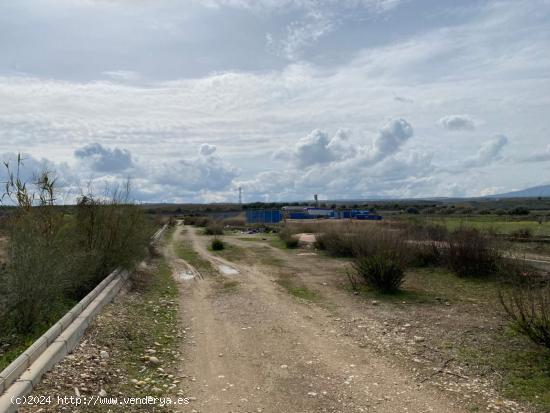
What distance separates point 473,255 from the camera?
15.2m

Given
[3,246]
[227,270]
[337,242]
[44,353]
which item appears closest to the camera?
[44,353]

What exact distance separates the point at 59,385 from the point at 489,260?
12780 millimetres

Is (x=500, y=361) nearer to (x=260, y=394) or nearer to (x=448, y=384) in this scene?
(x=448, y=384)

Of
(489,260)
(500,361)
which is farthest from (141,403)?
(489,260)

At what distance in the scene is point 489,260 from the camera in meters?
15.0

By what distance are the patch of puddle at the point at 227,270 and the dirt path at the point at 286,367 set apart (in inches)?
227

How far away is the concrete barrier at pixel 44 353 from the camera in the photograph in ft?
16.2

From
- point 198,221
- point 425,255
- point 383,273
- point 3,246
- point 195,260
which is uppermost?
point 3,246

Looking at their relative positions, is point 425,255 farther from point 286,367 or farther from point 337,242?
point 286,367

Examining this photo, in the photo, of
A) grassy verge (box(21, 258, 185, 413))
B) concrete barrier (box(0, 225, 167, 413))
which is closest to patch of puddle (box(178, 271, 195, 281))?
grassy verge (box(21, 258, 185, 413))

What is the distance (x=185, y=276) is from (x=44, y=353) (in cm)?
1034

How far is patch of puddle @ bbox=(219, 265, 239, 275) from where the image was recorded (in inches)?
670

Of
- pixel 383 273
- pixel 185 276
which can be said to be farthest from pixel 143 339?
pixel 185 276

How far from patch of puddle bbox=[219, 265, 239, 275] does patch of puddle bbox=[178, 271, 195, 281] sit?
1.12 m
